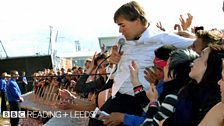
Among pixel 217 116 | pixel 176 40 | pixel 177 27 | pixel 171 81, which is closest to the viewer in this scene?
pixel 217 116

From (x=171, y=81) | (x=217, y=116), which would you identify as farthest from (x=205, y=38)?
(x=217, y=116)

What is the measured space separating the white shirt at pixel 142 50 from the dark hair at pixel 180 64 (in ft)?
1.09

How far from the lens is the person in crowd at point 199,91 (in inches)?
90.7

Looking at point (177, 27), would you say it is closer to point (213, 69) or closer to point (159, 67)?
point (159, 67)

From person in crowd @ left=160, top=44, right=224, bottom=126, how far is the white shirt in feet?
1.94

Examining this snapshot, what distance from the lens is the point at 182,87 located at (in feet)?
8.13

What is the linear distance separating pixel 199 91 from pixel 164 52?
53 centimetres

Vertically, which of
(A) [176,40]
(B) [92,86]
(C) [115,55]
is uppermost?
(A) [176,40]

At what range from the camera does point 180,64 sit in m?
2.58

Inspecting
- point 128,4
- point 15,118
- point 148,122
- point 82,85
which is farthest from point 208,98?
point 15,118

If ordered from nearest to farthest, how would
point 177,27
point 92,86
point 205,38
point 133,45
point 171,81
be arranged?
1. point 171,81
2. point 205,38
3. point 133,45
4. point 177,27
5. point 92,86

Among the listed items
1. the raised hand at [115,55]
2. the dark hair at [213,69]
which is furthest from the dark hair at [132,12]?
the dark hair at [213,69]

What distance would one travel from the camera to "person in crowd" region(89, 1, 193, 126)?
9.82 ft

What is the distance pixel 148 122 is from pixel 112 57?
730mm
